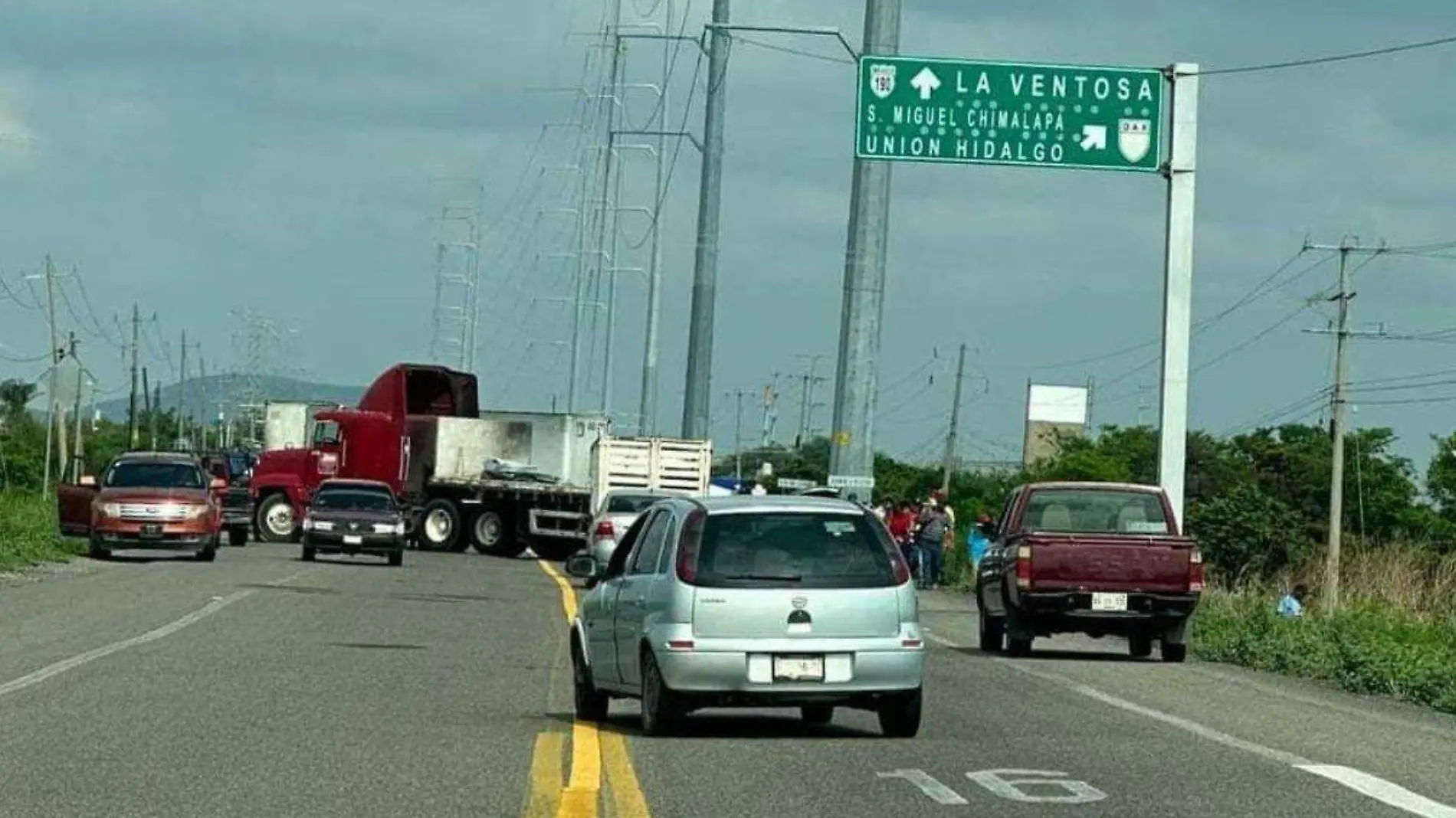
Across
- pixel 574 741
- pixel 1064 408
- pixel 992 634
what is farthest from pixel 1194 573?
pixel 1064 408

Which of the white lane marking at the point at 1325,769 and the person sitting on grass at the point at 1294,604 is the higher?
the person sitting on grass at the point at 1294,604

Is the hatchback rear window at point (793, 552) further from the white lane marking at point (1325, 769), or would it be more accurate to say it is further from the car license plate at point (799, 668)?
the white lane marking at point (1325, 769)

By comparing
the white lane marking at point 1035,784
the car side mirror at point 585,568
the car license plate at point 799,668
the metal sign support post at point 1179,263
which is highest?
the metal sign support post at point 1179,263

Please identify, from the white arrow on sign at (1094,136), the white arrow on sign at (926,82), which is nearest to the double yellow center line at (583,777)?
the white arrow on sign at (1094,136)

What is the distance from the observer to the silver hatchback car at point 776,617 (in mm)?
15367

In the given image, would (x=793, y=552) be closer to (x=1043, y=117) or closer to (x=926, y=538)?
(x=1043, y=117)

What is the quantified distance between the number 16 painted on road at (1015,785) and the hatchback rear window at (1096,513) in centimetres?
1258

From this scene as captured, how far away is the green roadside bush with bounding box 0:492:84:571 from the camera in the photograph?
42.5m

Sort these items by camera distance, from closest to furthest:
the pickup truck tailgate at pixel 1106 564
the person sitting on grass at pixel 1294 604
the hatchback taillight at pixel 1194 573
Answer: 1. the pickup truck tailgate at pixel 1106 564
2. the hatchback taillight at pixel 1194 573
3. the person sitting on grass at pixel 1294 604

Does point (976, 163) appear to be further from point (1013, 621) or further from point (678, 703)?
point (678, 703)

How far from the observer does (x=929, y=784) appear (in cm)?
1304

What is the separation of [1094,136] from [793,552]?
17.7 meters

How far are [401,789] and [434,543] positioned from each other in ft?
156

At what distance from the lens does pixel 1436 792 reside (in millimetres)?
12977
